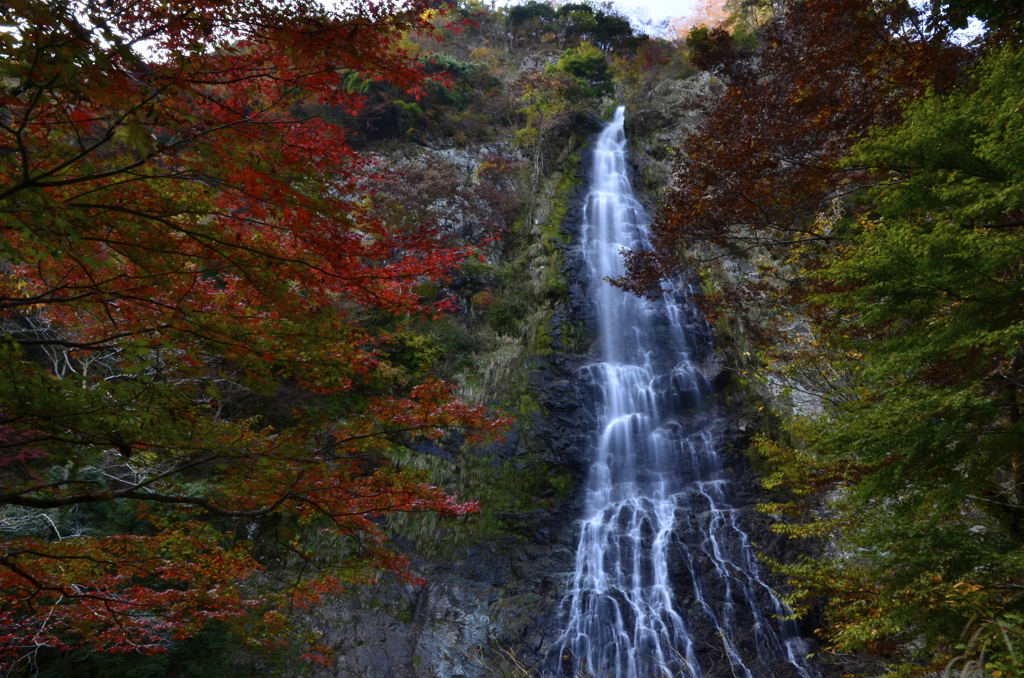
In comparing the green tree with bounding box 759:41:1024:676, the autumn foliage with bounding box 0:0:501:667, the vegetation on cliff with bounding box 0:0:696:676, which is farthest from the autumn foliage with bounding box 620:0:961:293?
the autumn foliage with bounding box 0:0:501:667

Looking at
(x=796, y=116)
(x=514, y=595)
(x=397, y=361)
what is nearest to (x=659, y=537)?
(x=514, y=595)

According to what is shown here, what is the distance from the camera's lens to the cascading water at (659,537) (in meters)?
10.0

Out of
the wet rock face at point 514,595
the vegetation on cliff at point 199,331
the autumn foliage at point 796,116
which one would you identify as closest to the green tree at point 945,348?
the autumn foliage at point 796,116

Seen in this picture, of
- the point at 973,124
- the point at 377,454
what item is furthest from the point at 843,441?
the point at 377,454

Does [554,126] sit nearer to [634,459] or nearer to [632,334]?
[632,334]

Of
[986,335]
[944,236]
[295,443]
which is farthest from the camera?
[295,443]

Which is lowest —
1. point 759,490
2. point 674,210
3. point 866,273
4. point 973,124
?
point 759,490

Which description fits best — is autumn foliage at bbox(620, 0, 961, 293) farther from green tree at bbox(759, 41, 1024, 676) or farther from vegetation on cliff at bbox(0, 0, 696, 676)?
vegetation on cliff at bbox(0, 0, 696, 676)

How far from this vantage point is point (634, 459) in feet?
47.4

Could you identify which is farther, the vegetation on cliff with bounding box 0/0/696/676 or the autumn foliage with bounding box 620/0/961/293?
the autumn foliage with bounding box 620/0/961/293

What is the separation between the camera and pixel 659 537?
1206 cm

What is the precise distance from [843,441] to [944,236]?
1757 millimetres

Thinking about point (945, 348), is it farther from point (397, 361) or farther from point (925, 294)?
point (397, 361)

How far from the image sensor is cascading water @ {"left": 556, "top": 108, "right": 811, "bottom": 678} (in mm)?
10039
